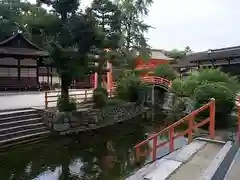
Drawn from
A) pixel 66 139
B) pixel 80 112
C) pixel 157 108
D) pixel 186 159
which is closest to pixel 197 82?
pixel 157 108

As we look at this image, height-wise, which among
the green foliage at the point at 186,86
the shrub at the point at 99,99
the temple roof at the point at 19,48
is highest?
the temple roof at the point at 19,48

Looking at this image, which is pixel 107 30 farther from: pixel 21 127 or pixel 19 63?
pixel 19 63

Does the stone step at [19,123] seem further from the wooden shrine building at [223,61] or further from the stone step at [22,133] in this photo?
the wooden shrine building at [223,61]

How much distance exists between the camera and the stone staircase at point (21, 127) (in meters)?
11.7

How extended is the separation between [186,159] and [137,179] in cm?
135

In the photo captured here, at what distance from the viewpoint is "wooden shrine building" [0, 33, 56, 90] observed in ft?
74.9

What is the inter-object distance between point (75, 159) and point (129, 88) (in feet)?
37.6

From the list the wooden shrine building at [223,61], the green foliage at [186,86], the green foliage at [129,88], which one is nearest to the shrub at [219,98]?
the green foliage at [186,86]

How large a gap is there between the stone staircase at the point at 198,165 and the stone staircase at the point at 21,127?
7.74m

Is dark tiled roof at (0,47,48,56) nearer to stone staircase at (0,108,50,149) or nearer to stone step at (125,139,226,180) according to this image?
stone staircase at (0,108,50,149)

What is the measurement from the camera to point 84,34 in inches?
560

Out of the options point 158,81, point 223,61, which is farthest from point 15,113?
point 223,61

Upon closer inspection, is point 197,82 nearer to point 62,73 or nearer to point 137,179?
point 62,73

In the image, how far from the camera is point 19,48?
23.9 metres
